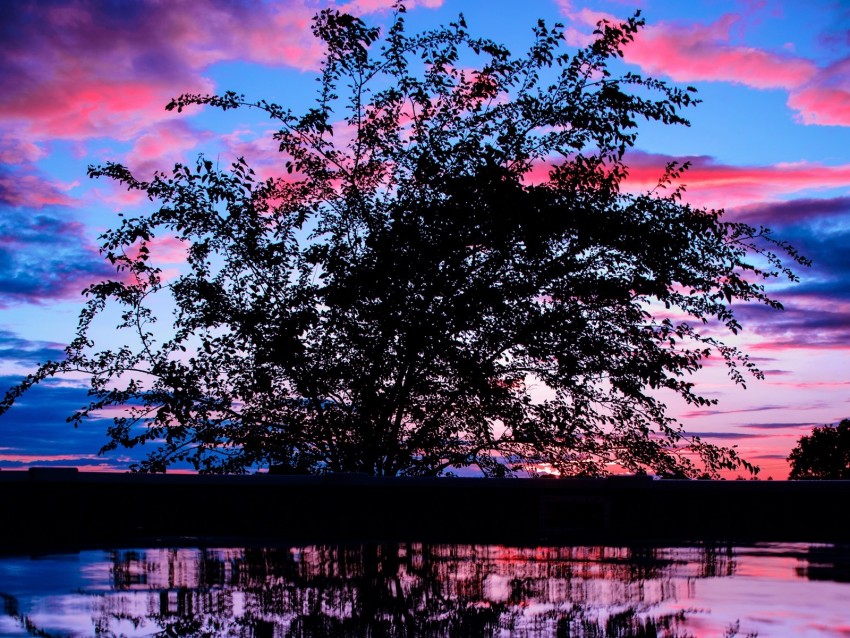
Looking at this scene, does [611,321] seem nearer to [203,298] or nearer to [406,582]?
A: [203,298]

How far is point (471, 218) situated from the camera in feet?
46.6

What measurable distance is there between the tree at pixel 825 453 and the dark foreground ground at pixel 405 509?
5437 cm

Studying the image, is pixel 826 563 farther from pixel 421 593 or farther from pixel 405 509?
pixel 405 509

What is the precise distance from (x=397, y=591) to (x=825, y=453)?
63977mm

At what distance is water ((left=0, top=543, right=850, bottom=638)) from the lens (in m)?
5.60

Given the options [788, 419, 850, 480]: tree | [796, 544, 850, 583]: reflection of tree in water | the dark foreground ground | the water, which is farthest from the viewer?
[788, 419, 850, 480]: tree

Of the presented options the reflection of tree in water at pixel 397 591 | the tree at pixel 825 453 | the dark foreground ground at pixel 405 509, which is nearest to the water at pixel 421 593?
the reflection of tree in water at pixel 397 591

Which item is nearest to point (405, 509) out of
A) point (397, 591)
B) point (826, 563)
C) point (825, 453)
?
point (826, 563)

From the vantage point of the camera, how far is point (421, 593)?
270 inches

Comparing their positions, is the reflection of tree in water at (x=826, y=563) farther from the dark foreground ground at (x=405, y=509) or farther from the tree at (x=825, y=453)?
the tree at (x=825, y=453)

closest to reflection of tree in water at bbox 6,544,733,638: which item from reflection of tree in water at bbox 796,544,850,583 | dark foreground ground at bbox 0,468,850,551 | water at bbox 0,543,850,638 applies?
water at bbox 0,543,850,638

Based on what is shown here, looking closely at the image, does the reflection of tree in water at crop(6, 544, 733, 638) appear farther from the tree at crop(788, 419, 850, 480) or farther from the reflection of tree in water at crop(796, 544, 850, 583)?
the tree at crop(788, 419, 850, 480)

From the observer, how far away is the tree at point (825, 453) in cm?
6359

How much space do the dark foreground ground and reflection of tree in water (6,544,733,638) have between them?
5.67ft
